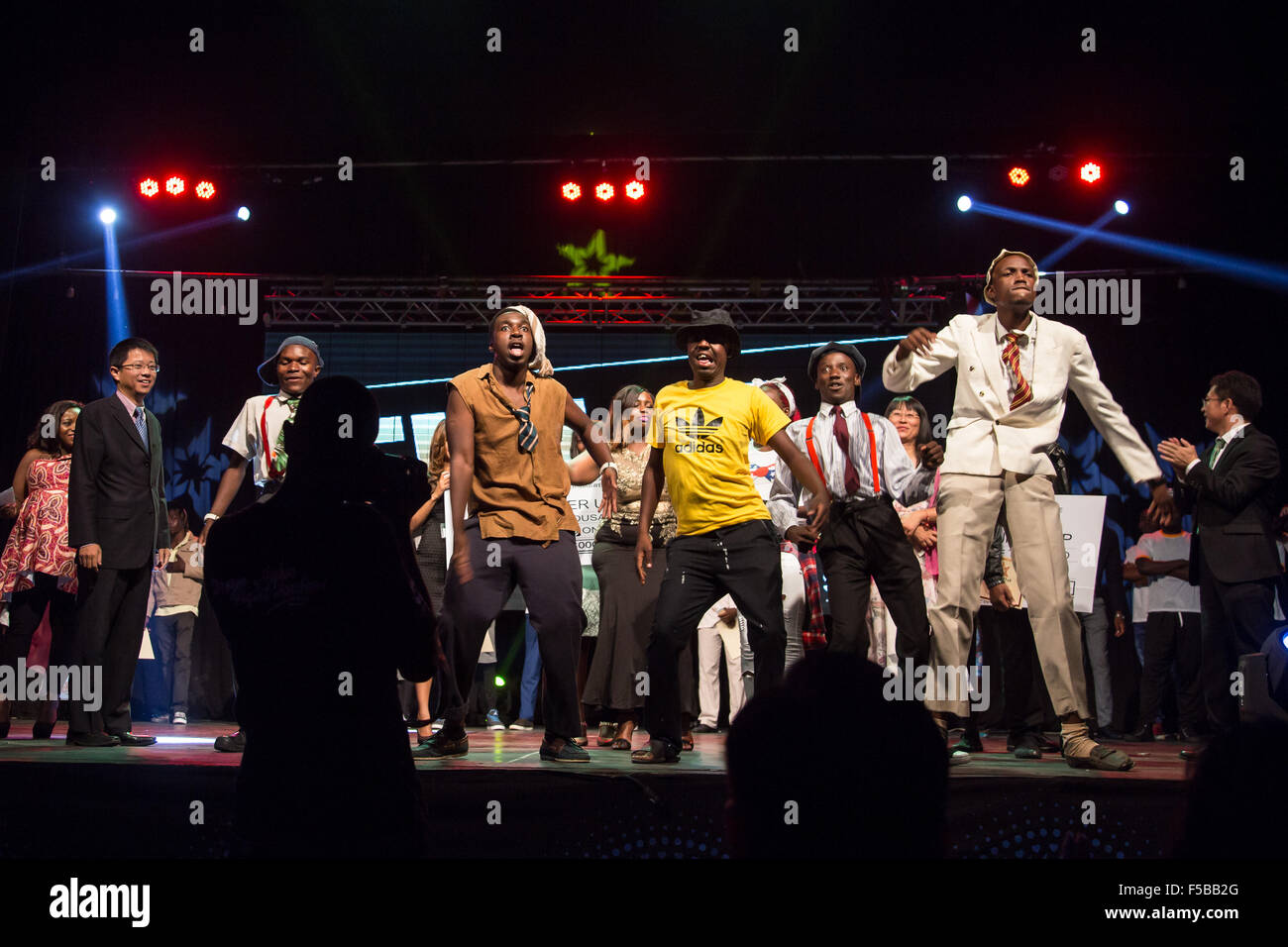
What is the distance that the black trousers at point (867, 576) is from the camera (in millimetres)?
5098

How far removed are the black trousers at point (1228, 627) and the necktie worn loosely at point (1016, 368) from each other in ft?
6.04

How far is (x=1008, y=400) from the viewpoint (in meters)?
4.79

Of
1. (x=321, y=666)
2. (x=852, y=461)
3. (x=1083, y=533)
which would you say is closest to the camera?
(x=321, y=666)

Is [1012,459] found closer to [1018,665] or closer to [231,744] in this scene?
[1018,665]

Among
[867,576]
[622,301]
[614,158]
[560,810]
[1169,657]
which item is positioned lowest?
[1169,657]

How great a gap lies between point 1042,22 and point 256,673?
17.3ft

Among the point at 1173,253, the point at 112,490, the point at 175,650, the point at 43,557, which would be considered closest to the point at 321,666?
the point at 112,490

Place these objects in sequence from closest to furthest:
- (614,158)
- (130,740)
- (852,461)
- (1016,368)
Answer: (1016,368) < (852,461) < (130,740) < (614,158)

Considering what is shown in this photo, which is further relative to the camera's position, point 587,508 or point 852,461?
point 587,508

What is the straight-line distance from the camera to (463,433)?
476 centimetres

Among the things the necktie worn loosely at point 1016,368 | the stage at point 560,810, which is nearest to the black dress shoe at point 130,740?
the stage at point 560,810

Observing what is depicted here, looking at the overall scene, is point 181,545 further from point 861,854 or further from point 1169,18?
point 861,854

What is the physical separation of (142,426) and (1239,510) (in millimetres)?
5846
